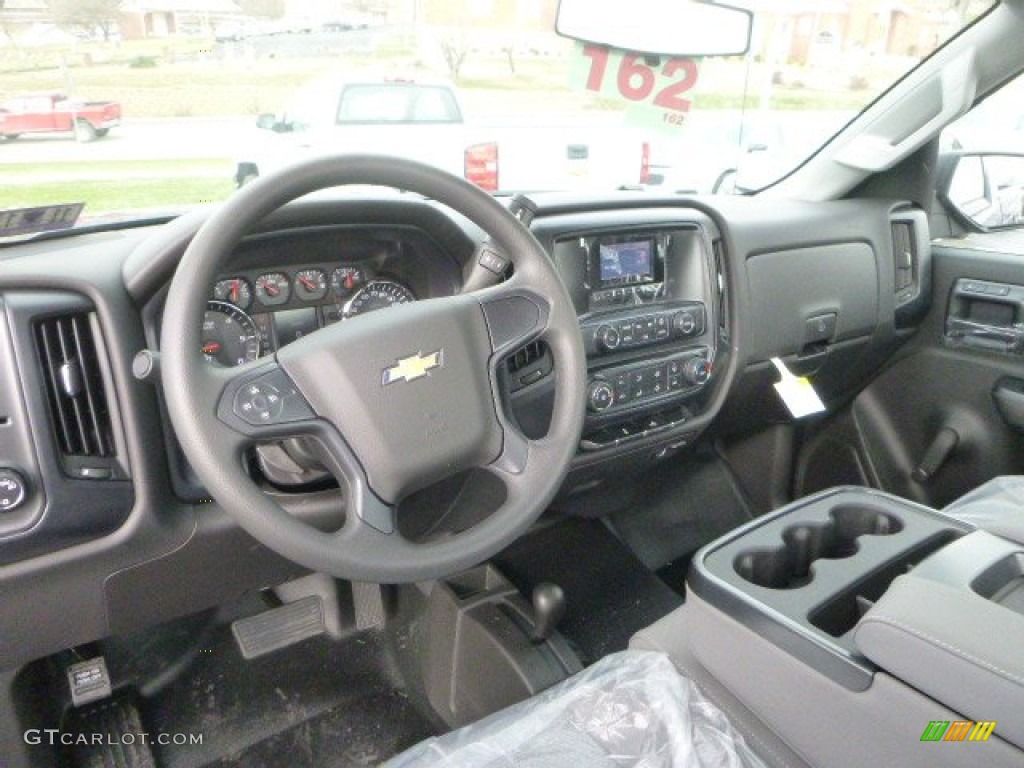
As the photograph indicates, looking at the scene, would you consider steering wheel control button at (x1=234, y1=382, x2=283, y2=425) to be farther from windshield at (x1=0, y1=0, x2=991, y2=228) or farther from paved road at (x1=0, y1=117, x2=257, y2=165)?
paved road at (x1=0, y1=117, x2=257, y2=165)

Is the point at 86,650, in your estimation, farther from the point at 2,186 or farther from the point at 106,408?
the point at 2,186

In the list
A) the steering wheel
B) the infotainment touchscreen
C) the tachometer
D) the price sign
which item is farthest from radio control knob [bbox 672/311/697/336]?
the tachometer

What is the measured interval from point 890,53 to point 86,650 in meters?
2.59

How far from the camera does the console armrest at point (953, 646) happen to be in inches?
38.4

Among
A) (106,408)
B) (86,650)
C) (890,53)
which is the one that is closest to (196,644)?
(86,650)

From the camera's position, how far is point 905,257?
260cm

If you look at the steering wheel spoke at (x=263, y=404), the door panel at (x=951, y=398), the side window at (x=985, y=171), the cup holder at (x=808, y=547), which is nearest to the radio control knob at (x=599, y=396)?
the cup holder at (x=808, y=547)

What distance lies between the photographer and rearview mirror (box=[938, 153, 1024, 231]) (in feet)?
9.13

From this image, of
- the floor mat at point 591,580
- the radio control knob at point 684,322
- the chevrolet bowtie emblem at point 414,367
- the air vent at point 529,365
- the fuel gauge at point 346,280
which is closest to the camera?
the chevrolet bowtie emblem at point 414,367

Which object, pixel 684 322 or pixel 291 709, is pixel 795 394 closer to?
pixel 684 322

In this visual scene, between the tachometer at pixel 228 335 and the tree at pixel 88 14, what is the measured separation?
51 cm

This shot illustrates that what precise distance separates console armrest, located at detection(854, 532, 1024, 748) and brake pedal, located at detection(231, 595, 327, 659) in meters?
1.35

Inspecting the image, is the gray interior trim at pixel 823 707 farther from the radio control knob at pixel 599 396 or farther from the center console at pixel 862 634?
the radio control knob at pixel 599 396

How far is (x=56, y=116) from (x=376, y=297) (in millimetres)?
613
